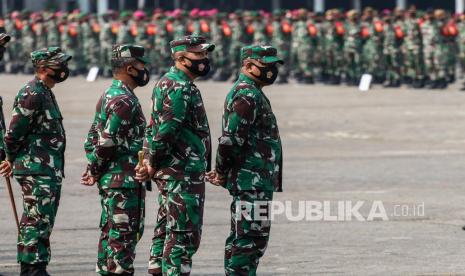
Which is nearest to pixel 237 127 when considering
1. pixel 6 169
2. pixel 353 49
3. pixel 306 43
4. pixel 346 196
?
pixel 6 169

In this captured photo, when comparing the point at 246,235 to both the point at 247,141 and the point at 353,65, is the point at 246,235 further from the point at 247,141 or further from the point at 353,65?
the point at 353,65

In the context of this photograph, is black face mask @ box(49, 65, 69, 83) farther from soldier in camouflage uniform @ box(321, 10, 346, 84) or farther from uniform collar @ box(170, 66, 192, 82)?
soldier in camouflage uniform @ box(321, 10, 346, 84)

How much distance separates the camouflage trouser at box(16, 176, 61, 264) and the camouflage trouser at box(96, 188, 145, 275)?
2.06 ft

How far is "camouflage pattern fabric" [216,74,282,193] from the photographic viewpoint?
10938 mm

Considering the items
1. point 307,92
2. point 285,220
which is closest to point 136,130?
point 285,220

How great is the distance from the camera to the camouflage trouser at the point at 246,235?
11.0 m

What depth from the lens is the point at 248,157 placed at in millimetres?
11031

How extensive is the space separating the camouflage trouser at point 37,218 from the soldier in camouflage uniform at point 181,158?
1.24 metres

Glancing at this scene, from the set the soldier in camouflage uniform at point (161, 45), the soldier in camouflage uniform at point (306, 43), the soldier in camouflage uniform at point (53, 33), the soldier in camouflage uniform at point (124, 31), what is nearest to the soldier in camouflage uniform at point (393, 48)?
the soldier in camouflage uniform at point (306, 43)

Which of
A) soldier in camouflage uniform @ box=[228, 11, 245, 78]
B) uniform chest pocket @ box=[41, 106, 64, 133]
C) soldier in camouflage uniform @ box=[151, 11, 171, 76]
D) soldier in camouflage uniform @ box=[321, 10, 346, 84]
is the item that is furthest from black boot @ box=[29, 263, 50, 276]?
soldier in camouflage uniform @ box=[151, 11, 171, 76]

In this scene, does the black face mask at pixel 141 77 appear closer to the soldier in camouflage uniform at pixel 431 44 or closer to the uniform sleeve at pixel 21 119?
the uniform sleeve at pixel 21 119

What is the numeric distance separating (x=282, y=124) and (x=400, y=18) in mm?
9527

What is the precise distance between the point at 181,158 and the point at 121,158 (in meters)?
0.71

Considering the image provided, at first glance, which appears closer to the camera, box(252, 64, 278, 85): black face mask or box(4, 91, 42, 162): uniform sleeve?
box(252, 64, 278, 85): black face mask
